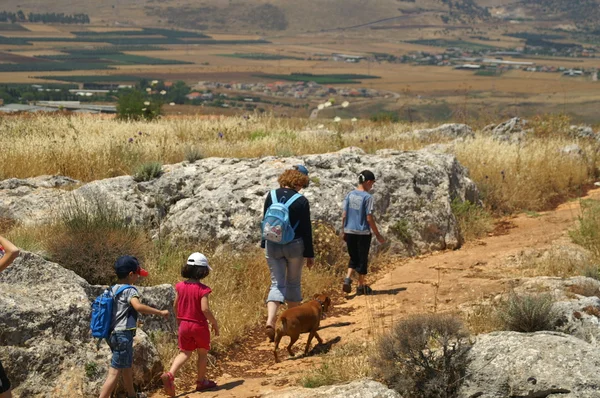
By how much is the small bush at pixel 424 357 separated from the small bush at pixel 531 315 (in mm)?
669

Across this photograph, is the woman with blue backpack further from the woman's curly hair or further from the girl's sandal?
the girl's sandal

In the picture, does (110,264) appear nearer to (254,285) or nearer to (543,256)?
(254,285)

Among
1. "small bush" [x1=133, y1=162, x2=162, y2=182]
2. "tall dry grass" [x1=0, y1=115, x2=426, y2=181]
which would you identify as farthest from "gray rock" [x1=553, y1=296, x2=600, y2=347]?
"tall dry grass" [x1=0, y1=115, x2=426, y2=181]

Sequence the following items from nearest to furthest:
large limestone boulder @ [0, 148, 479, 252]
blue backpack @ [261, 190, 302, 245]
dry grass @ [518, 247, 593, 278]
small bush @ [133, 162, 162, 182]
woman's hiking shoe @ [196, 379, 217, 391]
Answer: woman's hiking shoe @ [196, 379, 217, 391] → blue backpack @ [261, 190, 302, 245] → dry grass @ [518, 247, 593, 278] → large limestone boulder @ [0, 148, 479, 252] → small bush @ [133, 162, 162, 182]

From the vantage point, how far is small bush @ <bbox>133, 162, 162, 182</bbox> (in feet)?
40.0

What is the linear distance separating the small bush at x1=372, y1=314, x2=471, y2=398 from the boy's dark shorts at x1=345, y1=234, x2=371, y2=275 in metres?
3.34

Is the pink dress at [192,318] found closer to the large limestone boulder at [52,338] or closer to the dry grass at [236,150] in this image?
the large limestone boulder at [52,338]

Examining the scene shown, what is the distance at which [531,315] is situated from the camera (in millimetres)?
7148

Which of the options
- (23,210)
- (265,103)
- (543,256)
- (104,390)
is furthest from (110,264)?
(265,103)

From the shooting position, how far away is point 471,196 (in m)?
14.4

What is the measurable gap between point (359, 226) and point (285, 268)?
165cm

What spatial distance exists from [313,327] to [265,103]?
8221cm

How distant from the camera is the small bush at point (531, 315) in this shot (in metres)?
7.14

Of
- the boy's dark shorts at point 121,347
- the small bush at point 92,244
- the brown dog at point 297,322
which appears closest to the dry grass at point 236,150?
the small bush at point 92,244
